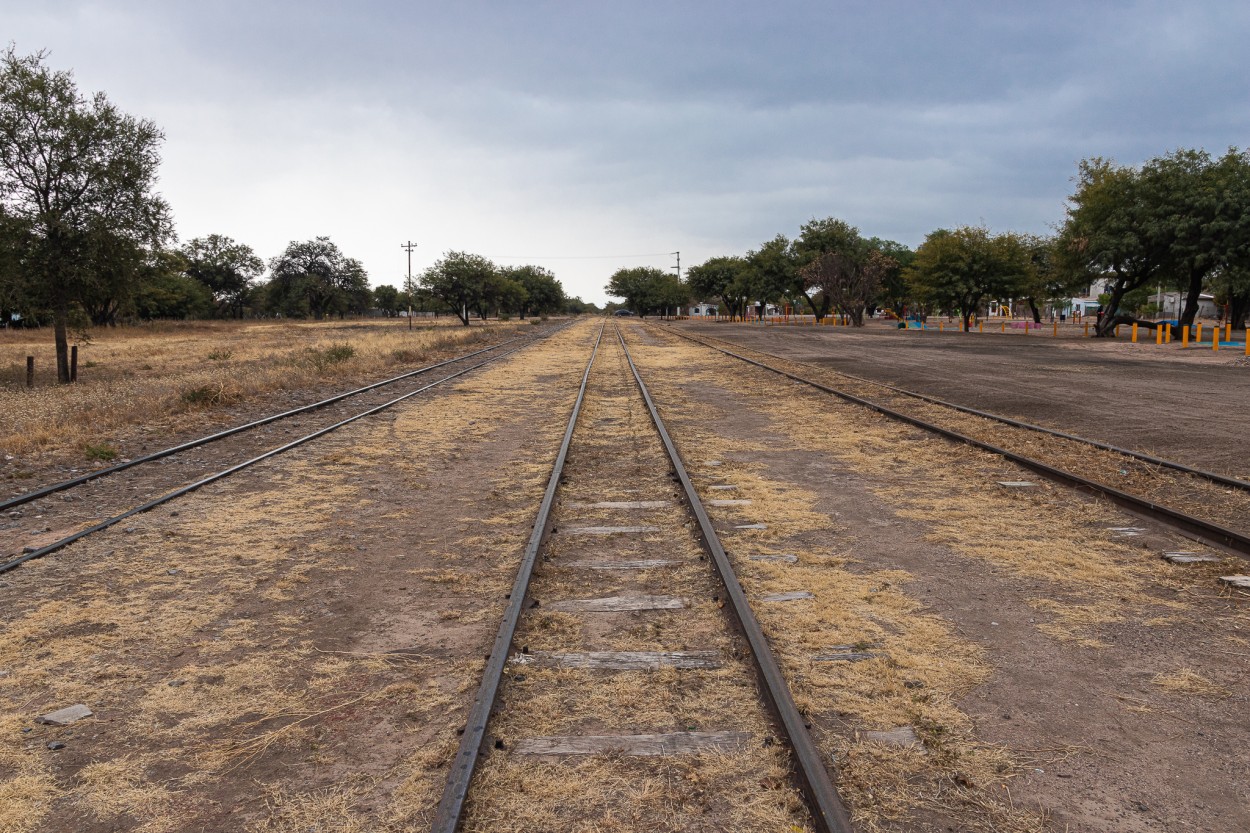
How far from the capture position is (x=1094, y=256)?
38344 mm

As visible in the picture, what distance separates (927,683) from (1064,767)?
0.78m

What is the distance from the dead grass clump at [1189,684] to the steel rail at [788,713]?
1.99 m

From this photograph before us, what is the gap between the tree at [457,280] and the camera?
73.8 meters

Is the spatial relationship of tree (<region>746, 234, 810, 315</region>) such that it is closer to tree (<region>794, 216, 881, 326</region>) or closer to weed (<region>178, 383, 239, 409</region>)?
tree (<region>794, 216, 881, 326</region>)

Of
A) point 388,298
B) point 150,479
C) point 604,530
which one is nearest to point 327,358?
point 150,479

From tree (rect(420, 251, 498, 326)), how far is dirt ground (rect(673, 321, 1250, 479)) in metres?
46.1

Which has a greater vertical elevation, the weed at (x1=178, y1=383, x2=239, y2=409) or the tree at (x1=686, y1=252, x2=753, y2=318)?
the tree at (x1=686, y1=252, x2=753, y2=318)

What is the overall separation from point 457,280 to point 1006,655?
7404 centimetres

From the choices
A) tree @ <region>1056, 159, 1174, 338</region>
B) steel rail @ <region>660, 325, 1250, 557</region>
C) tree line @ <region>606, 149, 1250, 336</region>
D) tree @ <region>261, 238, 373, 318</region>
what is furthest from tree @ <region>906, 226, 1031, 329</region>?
tree @ <region>261, 238, 373, 318</region>

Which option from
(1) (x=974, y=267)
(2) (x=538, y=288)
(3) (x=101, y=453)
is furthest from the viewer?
(2) (x=538, y=288)

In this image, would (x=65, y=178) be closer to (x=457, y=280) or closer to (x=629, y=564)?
(x=629, y=564)

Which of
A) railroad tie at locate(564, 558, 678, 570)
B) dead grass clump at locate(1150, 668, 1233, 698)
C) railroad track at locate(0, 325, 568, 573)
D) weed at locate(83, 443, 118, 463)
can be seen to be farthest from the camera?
weed at locate(83, 443, 118, 463)

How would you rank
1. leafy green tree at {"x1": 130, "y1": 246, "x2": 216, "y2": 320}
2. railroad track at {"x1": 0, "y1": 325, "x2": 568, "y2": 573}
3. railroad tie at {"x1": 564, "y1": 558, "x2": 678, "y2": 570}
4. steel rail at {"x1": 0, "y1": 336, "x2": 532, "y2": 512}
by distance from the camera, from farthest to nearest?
leafy green tree at {"x1": 130, "y1": 246, "x2": 216, "y2": 320} → steel rail at {"x1": 0, "y1": 336, "x2": 532, "y2": 512} → railroad track at {"x1": 0, "y1": 325, "x2": 568, "y2": 573} → railroad tie at {"x1": 564, "y1": 558, "x2": 678, "y2": 570}

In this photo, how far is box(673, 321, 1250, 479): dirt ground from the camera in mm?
10938
